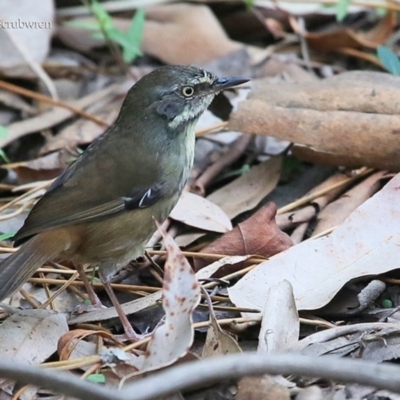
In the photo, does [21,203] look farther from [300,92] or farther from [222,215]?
[300,92]

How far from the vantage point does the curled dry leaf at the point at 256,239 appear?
4.02m

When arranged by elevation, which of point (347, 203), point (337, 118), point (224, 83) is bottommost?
point (347, 203)

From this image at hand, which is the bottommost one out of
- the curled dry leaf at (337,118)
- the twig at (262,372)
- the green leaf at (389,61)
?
the green leaf at (389,61)

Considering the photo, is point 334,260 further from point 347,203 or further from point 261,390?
point 261,390

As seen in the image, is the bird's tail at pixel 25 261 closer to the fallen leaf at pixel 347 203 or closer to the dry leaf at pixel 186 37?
the fallen leaf at pixel 347 203

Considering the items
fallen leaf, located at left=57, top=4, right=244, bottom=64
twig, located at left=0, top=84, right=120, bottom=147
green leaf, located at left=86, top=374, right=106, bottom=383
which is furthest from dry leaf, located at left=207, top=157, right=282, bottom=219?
fallen leaf, located at left=57, top=4, right=244, bottom=64

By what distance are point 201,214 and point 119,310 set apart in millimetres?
927

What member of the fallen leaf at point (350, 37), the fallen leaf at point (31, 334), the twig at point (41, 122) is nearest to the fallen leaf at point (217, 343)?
the fallen leaf at point (31, 334)

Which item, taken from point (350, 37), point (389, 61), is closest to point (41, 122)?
point (389, 61)

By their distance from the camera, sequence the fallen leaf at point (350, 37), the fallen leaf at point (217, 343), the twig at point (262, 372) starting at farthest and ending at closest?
the fallen leaf at point (350, 37), the fallen leaf at point (217, 343), the twig at point (262, 372)

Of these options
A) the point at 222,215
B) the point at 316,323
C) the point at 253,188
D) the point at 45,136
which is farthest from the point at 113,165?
the point at 45,136

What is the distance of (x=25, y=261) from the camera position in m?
3.64

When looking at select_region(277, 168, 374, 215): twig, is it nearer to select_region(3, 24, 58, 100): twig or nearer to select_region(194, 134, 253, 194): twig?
select_region(194, 134, 253, 194): twig

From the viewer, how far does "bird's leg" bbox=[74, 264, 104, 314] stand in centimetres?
383
